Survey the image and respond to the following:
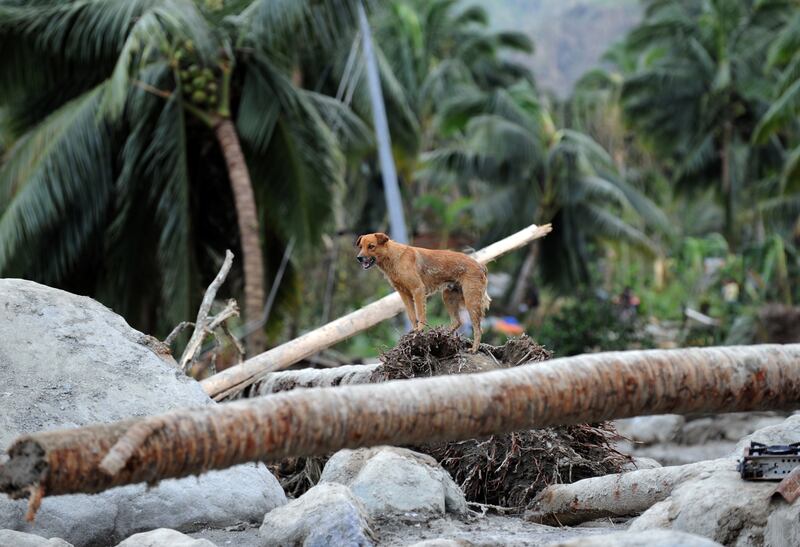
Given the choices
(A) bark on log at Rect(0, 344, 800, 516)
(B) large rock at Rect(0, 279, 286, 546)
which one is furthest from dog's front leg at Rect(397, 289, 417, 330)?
(A) bark on log at Rect(0, 344, 800, 516)

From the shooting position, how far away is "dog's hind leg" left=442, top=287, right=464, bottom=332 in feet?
30.0

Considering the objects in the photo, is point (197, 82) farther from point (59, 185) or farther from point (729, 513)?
point (729, 513)

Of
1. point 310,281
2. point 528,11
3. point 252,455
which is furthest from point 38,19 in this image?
point 528,11

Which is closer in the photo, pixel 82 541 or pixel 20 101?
pixel 82 541

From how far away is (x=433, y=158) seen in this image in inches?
1628

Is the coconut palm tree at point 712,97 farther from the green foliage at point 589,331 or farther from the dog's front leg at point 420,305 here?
the dog's front leg at point 420,305

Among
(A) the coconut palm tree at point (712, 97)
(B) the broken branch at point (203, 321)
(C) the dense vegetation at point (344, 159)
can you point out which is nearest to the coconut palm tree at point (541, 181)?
(C) the dense vegetation at point (344, 159)

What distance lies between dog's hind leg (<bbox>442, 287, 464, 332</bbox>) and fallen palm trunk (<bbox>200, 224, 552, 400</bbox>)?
153 centimetres

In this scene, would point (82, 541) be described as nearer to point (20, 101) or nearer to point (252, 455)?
point (252, 455)

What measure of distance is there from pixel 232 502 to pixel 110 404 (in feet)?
3.68

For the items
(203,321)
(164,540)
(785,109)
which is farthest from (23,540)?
(785,109)

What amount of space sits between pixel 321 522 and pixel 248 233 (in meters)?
14.7

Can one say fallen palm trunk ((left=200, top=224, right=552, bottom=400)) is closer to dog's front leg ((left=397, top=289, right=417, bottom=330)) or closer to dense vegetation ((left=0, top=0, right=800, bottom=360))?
dog's front leg ((left=397, top=289, right=417, bottom=330))

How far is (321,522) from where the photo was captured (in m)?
6.32
